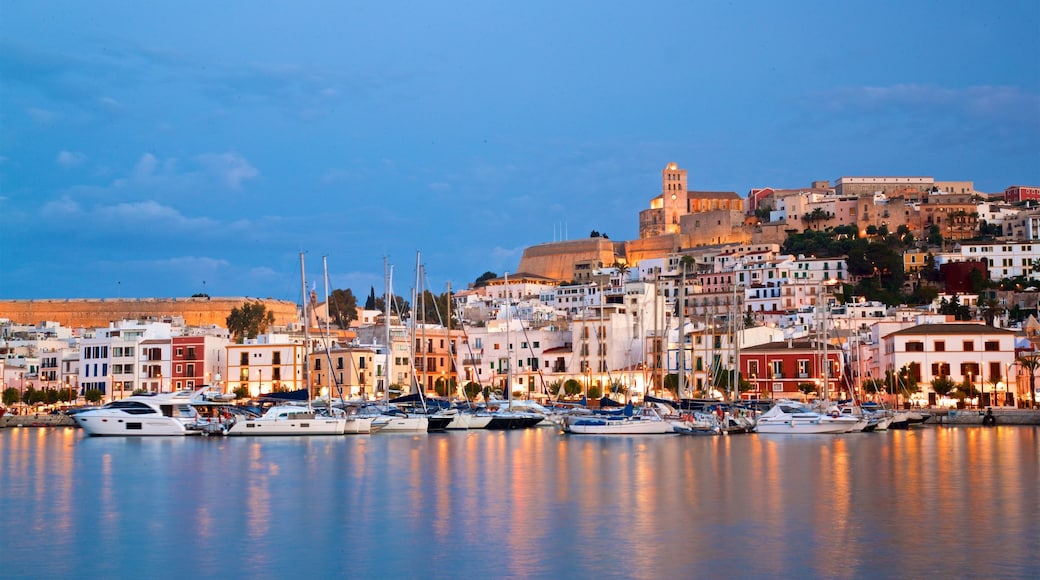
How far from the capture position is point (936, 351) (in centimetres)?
7169

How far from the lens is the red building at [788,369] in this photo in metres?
76.4

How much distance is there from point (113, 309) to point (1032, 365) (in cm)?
10536

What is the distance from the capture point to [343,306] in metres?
119

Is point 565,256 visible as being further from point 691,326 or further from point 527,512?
point 527,512

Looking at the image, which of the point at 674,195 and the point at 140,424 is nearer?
the point at 140,424

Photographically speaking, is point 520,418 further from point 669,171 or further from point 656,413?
point 669,171

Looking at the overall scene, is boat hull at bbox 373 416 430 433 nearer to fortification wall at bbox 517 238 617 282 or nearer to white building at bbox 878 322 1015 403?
white building at bbox 878 322 1015 403

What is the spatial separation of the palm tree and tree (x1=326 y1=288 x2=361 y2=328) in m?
62.2

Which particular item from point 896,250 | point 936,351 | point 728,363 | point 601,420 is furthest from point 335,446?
point 896,250

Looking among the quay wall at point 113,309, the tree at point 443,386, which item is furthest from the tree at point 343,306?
the tree at point 443,386

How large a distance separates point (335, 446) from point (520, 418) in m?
15.8

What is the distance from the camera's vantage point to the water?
69.1 ft

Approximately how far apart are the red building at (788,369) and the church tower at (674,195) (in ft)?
290

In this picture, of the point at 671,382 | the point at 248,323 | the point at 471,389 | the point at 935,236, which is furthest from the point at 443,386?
the point at 935,236
